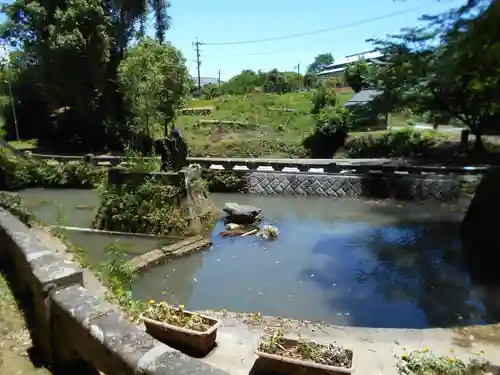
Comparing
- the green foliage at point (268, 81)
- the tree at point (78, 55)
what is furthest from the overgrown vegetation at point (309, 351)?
the green foliage at point (268, 81)

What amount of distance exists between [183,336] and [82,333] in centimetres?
209

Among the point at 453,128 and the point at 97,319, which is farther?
the point at 453,128

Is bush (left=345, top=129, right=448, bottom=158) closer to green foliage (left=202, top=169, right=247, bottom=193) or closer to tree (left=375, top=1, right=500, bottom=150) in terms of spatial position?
tree (left=375, top=1, right=500, bottom=150)

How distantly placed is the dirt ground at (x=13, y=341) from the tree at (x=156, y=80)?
58.9ft

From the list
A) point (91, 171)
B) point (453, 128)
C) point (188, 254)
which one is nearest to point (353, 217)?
point (188, 254)

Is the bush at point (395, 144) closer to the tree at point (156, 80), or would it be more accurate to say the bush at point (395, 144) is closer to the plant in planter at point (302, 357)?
the tree at point (156, 80)

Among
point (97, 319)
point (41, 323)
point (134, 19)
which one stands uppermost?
point (134, 19)

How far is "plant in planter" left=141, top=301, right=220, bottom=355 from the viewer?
4547 millimetres

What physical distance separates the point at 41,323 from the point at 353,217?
1085 cm

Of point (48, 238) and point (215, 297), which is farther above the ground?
point (48, 238)

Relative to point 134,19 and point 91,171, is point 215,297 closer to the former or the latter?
point 91,171

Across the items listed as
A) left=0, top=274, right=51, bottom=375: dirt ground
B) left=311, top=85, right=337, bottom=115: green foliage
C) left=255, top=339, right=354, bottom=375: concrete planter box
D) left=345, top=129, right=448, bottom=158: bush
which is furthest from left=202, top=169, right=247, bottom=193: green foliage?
left=311, top=85, right=337, bottom=115: green foliage

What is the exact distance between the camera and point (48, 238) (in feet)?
22.2

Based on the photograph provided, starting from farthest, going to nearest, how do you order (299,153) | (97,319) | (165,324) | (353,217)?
(299,153), (353,217), (165,324), (97,319)
